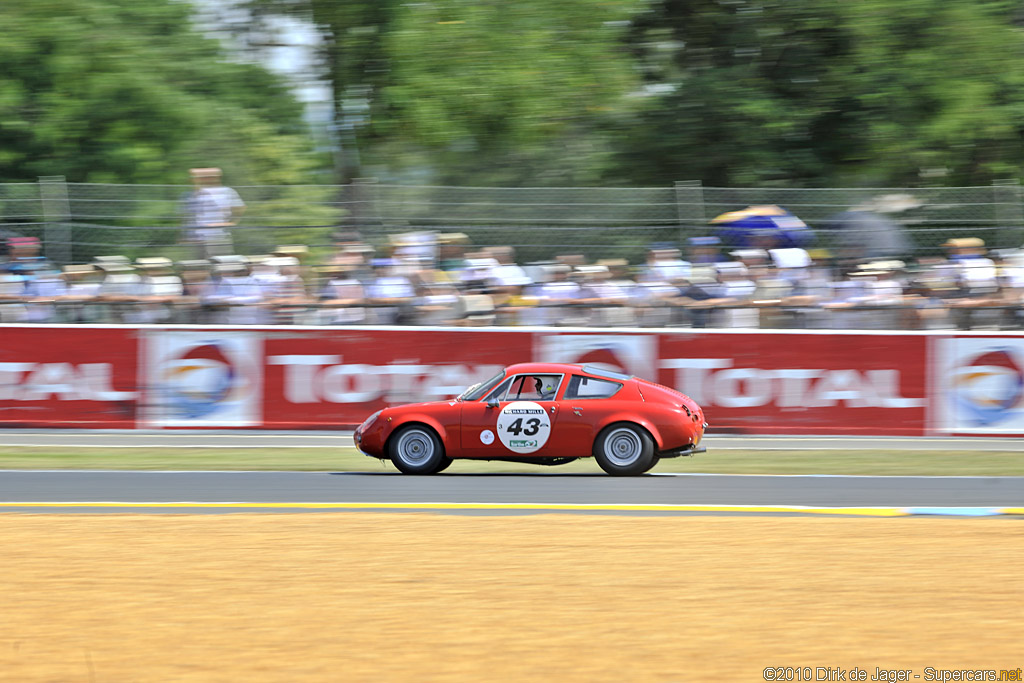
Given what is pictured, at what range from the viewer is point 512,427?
11.3 m

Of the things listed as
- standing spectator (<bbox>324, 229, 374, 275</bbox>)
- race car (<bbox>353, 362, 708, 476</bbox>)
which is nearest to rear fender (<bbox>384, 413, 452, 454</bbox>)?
race car (<bbox>353, 362, 708, 476</bbox>)

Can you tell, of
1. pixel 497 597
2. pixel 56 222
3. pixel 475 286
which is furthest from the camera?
pixel 475 286

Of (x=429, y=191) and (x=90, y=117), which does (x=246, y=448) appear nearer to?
(x=429, y=191)

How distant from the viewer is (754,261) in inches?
606

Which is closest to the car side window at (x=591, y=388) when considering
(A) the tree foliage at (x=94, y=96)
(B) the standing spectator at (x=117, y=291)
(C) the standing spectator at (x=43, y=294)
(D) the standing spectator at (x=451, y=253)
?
(D) the standing spectator at (x=451, y=253)

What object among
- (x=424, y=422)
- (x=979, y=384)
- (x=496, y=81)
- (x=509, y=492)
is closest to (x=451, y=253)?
(x=424, y=422)

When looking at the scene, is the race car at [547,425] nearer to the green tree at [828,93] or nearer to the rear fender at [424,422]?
the rear fender at [424,422]

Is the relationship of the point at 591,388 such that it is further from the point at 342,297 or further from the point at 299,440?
the point at 342,297

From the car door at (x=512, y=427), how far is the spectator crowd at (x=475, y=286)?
4.28 metres

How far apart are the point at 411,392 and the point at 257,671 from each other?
34.4 ft

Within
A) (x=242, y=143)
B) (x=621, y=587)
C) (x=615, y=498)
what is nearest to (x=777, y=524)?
(x=615, y=498)

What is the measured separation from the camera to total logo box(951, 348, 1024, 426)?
1469cm

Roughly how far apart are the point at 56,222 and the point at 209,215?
6.10 feet

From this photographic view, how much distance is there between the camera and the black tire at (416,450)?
11.3 meters
